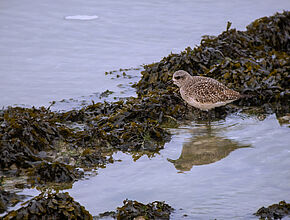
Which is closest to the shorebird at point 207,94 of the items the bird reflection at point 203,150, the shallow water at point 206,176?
the shallow water at point 206,176

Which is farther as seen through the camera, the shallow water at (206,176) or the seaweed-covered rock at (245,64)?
the seaweed-covered rock at (245,64)

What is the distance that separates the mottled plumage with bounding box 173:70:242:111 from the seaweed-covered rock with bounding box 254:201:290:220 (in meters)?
2.77

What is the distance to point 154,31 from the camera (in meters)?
11.5

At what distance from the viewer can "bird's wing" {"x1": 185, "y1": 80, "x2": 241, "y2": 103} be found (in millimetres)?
7066

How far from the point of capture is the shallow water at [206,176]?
4691 millimetres

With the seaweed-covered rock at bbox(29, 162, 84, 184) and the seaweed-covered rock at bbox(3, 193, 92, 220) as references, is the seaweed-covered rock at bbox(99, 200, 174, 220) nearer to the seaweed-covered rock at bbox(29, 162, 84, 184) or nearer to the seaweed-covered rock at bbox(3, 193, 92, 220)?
the seaweed-covered rock at bbox(3, 193, 92, 220)

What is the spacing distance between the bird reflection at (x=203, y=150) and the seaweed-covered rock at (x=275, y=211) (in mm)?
1302

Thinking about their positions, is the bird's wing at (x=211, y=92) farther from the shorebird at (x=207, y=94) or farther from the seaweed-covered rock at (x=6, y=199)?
the seaweed-covered rock at (x=6, y=199)

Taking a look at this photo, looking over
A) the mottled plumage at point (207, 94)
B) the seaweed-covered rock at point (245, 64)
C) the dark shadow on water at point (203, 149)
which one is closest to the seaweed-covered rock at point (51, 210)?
the dark shadow on water at point (203, 149)

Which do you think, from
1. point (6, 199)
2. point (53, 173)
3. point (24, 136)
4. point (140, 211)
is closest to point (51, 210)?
point (6, 199)

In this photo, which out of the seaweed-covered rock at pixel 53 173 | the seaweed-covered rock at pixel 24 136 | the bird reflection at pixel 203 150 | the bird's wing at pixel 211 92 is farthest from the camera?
the bird's wing at pixel 211 92

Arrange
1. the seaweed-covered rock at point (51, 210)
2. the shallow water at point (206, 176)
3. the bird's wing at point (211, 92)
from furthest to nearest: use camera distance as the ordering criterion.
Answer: the bird's wing at point (211, 92) < the shallow water at point (206, 176) < the seaweed-covered rock at point (51, 210)

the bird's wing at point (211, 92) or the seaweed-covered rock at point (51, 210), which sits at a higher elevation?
the bird's wing at point (211, 92)

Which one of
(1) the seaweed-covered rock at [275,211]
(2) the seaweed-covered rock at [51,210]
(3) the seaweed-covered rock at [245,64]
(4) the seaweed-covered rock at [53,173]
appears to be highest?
(3) the seaweed-covered rock at [245,64]
